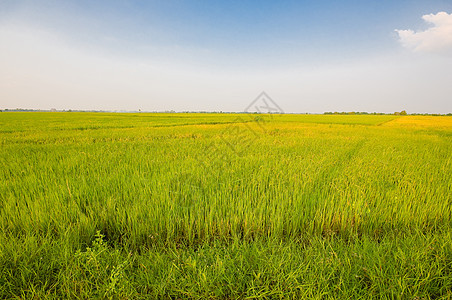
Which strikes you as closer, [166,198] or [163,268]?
[163,268]

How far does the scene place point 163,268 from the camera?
4.13 ft

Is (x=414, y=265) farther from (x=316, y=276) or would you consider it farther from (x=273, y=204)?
(x=273, y=204)

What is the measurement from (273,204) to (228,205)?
1.59 feet

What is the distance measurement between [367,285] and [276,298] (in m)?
0.59

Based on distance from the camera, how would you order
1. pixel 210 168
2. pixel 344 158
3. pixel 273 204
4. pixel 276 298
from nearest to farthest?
pixel 276 298 < pixel 273 204 < pixel 210 168 < pixel 344 158

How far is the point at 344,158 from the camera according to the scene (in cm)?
419

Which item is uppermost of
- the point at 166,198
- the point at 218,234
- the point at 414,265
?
the point at 166,198

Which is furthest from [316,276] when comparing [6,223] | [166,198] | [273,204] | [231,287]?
[6,223]

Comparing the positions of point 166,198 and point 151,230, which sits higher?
point 166,198

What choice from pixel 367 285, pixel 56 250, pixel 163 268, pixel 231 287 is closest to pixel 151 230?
pixel 163 268

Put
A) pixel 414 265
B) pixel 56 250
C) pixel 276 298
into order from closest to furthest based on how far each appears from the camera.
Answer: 1. pixel 276 298
2. pixel 414 265
3. pixel 56 250

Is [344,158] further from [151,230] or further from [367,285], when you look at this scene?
[151,230]

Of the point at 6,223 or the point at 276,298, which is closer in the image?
the point at 276,298

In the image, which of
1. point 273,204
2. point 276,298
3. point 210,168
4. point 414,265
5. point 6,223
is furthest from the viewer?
point 210,168
